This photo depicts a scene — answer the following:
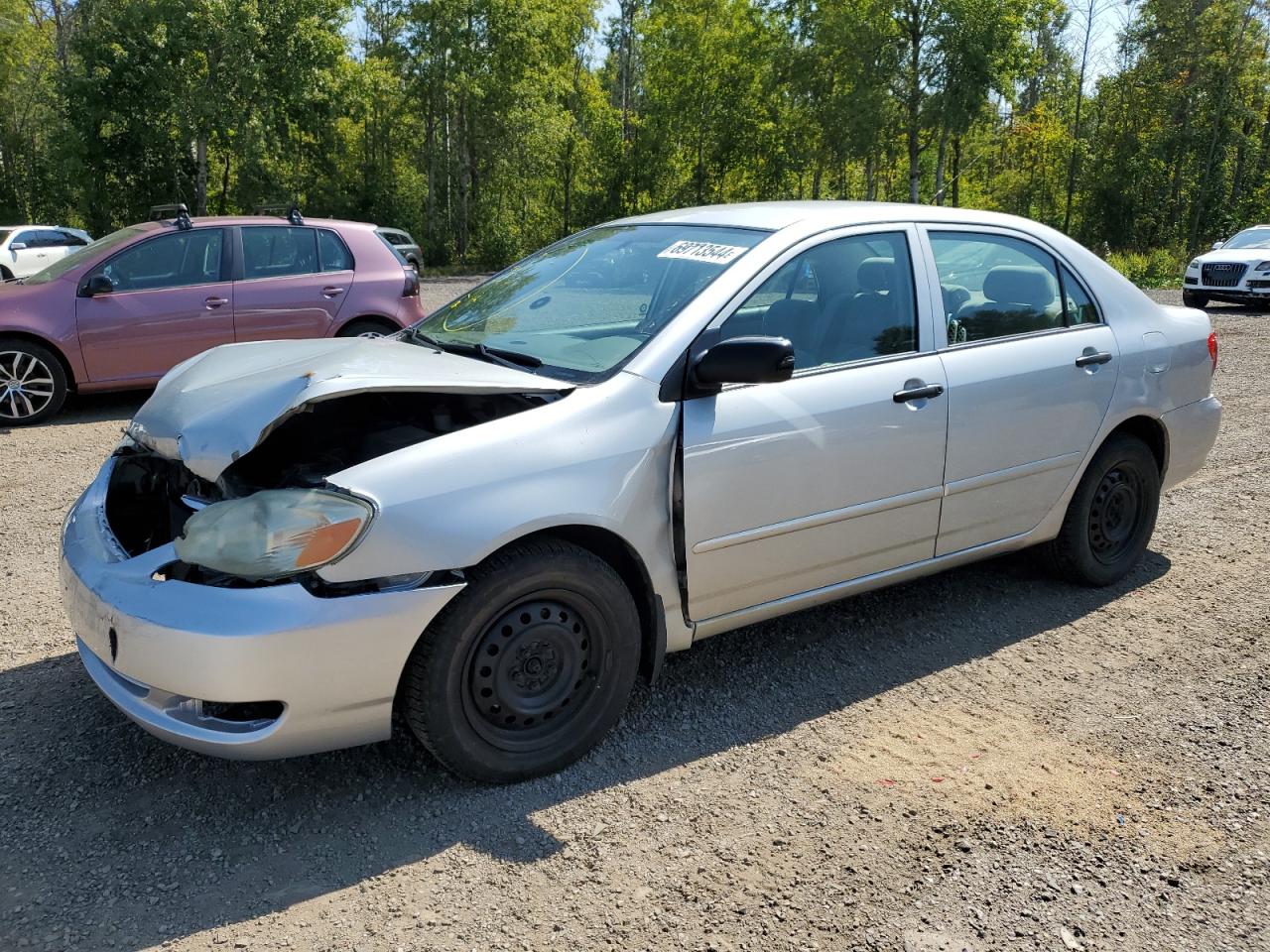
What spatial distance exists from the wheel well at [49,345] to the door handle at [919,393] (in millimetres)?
7119

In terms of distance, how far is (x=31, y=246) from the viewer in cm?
1928

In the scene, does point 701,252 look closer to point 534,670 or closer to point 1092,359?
point 534,670

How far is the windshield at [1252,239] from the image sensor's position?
18.9 meters

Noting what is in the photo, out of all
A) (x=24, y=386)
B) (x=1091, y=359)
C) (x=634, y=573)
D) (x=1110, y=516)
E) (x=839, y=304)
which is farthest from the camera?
(x=24, y=386)

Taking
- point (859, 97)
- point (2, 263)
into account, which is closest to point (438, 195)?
point (859, 97)

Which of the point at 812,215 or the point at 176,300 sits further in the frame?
the point at 176,300

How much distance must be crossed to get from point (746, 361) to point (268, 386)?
1.45 metres

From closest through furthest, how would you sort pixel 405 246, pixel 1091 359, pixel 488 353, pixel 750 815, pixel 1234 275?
pixel 750 815 → pixel 488 353 → pixel 1091 359 → pixel 1234 275 → pixel 405 246

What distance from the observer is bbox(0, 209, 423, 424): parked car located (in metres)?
8.20

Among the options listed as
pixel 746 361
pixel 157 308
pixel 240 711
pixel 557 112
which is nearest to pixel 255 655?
pixel 240 711

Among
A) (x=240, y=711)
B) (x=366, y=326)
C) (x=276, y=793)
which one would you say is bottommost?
(x=276, y=793)

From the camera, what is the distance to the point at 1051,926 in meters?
2.61

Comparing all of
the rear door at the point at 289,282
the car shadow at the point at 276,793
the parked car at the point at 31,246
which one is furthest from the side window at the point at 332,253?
the parked car at the point at 31,246

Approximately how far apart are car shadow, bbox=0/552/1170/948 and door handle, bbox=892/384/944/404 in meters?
1.06
